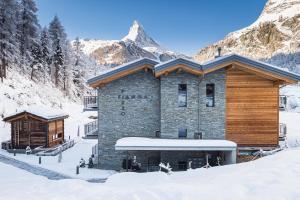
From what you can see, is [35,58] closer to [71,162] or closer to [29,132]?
[29,132]

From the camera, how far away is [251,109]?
21.8 m

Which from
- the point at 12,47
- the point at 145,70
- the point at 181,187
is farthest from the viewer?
the point at 12,47

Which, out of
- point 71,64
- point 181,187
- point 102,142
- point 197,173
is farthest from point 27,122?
point 71,64

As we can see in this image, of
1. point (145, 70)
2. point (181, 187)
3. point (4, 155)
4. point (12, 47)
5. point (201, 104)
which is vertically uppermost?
point (12, 47)

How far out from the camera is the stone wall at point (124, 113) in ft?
75.7

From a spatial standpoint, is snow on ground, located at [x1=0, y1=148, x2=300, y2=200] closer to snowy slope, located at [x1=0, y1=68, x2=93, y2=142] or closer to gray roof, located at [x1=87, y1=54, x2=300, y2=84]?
gray roof, located at [x1=87, y1=54, x2=300, y2=84]

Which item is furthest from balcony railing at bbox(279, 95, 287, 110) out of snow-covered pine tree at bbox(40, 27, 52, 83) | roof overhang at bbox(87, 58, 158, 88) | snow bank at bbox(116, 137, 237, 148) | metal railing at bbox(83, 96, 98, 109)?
snow-covered pine tree at bbox(40, 27, 52, 83)

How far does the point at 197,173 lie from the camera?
15.7 m

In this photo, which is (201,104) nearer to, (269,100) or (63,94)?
(269,100)

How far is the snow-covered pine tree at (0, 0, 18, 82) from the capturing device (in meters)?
48.1

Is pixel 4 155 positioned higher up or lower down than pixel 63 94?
lower down

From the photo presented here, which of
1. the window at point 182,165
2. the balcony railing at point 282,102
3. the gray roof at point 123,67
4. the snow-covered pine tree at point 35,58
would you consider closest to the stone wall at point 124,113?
the gray roof at point 123,67

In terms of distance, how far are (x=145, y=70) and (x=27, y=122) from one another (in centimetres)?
1458

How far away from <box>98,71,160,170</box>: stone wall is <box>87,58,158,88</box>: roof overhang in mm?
661
